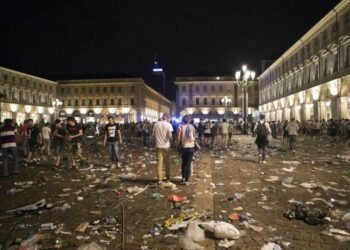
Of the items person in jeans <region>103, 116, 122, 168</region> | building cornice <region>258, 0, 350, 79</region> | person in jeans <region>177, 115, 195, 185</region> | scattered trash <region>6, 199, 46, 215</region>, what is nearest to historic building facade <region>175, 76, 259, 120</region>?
building cornice <region>258, 0, 350, 79</region>

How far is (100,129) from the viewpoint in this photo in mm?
36438

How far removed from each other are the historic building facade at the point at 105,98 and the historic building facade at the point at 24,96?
4.46m

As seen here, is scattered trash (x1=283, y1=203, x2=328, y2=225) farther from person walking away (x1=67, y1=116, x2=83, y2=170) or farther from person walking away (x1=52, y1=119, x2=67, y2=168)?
person walking away (x1=52, y1=119, x2=67, y2=168)

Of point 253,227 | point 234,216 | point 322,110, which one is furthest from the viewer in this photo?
point 322,110

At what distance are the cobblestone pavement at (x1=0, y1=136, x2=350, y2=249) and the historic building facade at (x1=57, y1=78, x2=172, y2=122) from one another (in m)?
67.2

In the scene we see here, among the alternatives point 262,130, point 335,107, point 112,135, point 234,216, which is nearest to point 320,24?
point 335,107

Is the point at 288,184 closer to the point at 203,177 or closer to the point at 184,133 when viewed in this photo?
the point at 203,177

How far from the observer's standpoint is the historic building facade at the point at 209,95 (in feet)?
265

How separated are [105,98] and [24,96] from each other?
19679 millimetres

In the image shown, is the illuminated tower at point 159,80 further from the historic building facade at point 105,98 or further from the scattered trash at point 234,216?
the scattered trash at point 234,216

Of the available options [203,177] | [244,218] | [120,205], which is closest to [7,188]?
[120,205]

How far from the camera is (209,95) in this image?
267 feet

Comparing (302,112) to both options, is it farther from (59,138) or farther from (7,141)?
(7,141)

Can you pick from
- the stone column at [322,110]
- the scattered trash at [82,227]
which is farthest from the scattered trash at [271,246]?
the stone column at [322,110]
